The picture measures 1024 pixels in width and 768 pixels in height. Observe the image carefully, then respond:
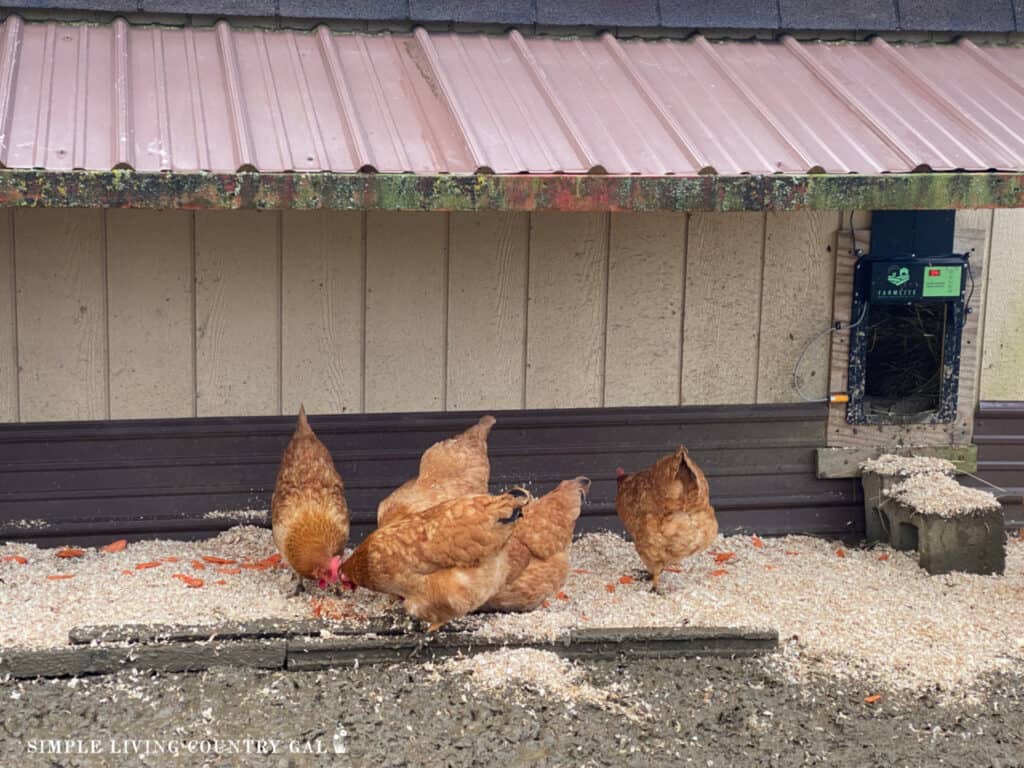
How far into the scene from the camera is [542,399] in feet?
20.6

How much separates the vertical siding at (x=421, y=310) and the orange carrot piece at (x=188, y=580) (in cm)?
90

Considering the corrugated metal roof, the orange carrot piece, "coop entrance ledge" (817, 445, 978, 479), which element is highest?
the corrugated metal roof

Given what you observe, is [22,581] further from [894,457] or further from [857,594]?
[894,457]

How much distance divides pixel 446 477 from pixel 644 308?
1.56m

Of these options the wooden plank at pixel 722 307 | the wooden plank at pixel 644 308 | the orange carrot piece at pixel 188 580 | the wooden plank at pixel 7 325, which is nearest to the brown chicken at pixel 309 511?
the orange carrot piece at pixel 188 580

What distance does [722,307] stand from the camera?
20.9 feet

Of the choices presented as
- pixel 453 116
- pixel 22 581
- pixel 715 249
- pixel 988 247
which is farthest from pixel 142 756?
pixel 988 247

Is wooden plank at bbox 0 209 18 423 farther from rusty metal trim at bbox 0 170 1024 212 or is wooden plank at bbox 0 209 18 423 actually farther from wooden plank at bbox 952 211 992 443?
wooden plank at bbox 952 211 992 443

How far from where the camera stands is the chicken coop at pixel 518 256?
4676mm

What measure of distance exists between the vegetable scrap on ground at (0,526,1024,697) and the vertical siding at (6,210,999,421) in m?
0.77

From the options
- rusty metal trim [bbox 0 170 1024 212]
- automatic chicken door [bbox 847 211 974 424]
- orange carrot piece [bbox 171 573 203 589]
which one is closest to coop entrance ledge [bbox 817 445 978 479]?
automatic chicken door [bbox 847 211 974 424]

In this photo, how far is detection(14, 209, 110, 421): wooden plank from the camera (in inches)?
223

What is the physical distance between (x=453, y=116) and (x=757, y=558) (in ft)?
9.36

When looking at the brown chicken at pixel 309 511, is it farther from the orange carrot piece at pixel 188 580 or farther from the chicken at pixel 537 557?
the chicken at pixel 537 557
